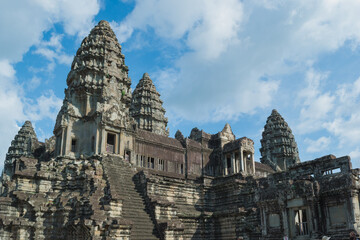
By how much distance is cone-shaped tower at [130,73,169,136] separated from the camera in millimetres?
56188

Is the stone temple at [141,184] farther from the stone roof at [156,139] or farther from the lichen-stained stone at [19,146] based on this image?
the lichen-stained stone at [19,146]

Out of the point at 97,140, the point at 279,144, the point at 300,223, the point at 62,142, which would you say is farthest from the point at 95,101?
the point at 279,144

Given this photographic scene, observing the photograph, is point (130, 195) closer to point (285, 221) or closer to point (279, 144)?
point (285, 221)

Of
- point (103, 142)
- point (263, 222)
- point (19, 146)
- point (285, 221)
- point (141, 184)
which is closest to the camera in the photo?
point (285, 221)

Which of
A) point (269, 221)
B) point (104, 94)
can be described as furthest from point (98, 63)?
point (269, 221)

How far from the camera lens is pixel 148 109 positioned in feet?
188

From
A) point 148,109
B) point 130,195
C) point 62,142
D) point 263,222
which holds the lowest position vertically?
point 263,222

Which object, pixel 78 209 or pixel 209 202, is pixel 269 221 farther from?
pixel 78 209

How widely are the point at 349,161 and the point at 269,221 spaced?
6.87 meters

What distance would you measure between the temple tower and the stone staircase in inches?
81.4

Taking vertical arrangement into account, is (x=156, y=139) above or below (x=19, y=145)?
below

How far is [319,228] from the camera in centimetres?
2228

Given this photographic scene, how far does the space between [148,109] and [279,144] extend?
2378 cm

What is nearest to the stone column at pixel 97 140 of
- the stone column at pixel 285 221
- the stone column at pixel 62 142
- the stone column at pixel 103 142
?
the stone column at pixel 103 142
